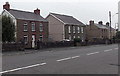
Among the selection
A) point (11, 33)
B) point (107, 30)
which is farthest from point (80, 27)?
point (11, 33)

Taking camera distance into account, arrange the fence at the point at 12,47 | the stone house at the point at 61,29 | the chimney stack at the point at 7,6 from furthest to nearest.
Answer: the stone house at the point at 61,29
the chimney stack at the point at 7,6
the fence at the point at 12,47

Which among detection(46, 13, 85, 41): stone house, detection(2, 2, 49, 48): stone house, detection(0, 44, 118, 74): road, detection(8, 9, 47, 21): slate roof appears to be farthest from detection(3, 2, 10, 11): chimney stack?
detection(0, 44, 118, 74): road

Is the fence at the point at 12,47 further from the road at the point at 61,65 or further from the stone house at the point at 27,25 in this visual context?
the road at the point at 61,65

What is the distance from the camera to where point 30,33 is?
1715 inches

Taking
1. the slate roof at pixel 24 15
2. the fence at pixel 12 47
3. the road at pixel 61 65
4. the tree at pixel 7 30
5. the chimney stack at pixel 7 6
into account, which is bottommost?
the road at pixel 61 65

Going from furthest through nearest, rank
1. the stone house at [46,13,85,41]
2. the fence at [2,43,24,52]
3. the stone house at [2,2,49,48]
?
the stone house at [46,13,85,41] → the stone house at [2,2,49,48] → the fence at [2,43,24,52]

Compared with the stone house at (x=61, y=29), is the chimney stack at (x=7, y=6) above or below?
above

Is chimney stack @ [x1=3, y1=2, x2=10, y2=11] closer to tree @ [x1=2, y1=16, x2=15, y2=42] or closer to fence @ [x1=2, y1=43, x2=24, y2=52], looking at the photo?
tree @ [x1=2, y1=16, x2=15, y2=42]

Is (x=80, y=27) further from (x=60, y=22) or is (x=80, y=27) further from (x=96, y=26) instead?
(x=96, y=26)

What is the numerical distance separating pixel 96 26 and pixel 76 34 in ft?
67.4

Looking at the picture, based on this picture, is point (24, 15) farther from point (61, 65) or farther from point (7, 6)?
point (61, 65)

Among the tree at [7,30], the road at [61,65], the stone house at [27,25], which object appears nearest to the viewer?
the road at [61,65]

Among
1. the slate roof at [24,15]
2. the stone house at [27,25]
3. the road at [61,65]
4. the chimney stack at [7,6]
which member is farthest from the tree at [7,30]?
the road at [61,65]

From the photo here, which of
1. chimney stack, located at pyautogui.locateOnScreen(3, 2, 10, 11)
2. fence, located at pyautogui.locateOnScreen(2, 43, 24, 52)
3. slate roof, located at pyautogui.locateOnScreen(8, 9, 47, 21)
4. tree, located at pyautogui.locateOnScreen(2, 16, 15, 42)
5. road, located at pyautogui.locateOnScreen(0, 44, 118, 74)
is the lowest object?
road, located at pyautogui.locateOnScreen(0, 44, 118, 74)
